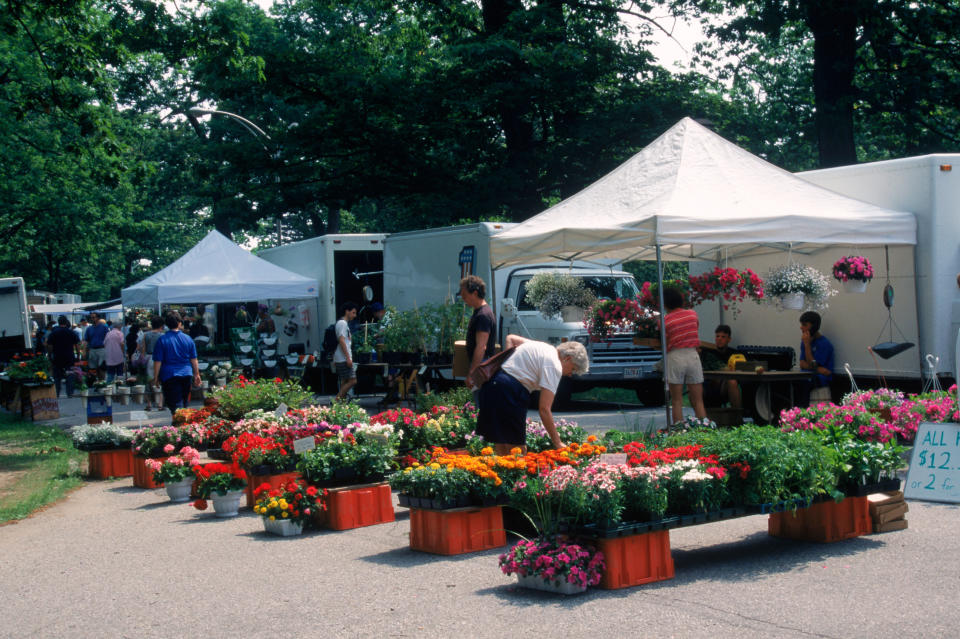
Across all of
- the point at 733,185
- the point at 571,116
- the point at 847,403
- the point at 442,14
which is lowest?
the point at 847,403

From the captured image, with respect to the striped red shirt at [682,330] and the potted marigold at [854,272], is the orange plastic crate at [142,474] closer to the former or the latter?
the striped red shirt at [682,330]

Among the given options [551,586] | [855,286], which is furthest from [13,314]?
[551,586]

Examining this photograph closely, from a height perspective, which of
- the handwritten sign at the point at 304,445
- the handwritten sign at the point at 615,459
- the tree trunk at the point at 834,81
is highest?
the tree trunk at the point at 834,81

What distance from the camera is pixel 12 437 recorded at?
1747 cm

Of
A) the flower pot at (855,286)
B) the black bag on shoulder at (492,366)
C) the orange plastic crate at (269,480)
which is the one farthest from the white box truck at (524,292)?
the black bag on shoulder at (492,366)

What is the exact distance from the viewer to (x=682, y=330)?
1088 centimetres

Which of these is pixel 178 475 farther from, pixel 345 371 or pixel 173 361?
pixel 345 371

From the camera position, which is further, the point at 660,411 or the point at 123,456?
the point at 660,411

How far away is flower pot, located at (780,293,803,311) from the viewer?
11.8 meters

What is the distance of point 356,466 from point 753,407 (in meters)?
7.04

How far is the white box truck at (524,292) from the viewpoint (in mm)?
16359

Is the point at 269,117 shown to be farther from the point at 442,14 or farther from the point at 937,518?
the point at 937,518

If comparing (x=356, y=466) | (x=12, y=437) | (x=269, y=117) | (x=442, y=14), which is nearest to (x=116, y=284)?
(x=269, y=117)

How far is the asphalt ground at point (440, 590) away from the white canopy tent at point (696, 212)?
131 inches
